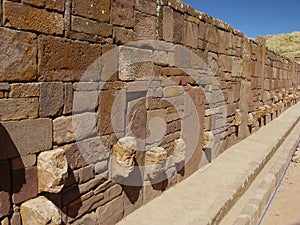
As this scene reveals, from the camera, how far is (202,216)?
3291mm

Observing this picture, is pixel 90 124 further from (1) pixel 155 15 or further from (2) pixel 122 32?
(1) pixel 155 15

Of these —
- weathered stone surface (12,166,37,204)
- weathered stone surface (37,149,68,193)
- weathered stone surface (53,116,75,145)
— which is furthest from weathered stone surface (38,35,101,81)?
weathered stone surface (12,166,37,204)

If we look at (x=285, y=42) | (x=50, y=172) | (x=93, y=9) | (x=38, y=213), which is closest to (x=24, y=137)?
(x=50, y=172)

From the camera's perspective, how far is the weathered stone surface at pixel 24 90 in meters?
2.12

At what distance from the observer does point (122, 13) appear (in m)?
3.03

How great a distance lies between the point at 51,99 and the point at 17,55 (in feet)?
1.36

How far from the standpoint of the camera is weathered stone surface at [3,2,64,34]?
6.72 feet

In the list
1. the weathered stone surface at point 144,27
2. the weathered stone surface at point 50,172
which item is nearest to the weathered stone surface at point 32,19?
the weathered stone surface at point 50,172

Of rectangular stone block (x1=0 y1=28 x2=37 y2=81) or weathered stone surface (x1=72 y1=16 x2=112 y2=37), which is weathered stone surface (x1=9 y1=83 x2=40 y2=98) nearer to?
rectangular stone block (x1=0 y1=28 x2=37 y2=81)

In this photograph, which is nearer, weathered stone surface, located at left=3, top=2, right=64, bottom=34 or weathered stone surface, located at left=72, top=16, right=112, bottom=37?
weathered stone surface, located at left=3, top=2, right=64, bottom=34

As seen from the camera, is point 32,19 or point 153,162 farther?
point 153,162

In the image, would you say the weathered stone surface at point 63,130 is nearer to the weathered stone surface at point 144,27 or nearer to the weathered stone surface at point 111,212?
the weathered stone surface at point 111,212

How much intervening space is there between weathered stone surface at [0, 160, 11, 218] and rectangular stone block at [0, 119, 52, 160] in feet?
0.22

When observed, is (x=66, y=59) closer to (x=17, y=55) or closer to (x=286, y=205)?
(x=17, y=55)
